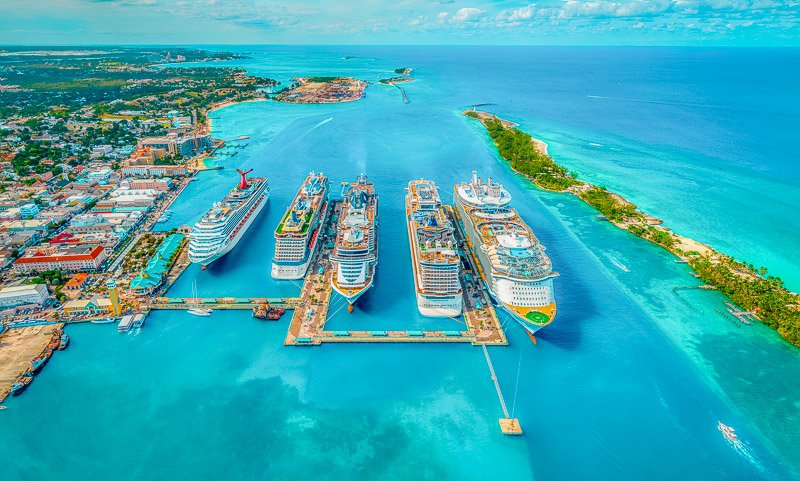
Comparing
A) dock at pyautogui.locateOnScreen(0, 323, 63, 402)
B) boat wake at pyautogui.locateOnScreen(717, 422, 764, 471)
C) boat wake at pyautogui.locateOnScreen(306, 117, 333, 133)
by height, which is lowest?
boat wake at pyautogui.locateOnScreen(717, 422, 764, 471)

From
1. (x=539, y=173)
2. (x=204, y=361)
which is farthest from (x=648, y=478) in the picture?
(x=539, y=173)

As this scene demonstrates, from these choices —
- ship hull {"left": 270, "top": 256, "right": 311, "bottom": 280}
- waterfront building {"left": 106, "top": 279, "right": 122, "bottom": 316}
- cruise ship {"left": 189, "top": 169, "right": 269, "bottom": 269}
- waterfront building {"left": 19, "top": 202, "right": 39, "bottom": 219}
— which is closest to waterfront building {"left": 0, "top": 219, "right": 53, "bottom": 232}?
waterfront building {"left": 19, "top": 202, "right": 39, "bottom": 219}

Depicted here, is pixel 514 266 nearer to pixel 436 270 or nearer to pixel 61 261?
pixel 436 270

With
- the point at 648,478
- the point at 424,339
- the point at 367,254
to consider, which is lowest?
the point at 648,478

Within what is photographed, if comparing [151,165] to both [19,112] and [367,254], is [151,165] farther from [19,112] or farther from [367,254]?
[19,112]

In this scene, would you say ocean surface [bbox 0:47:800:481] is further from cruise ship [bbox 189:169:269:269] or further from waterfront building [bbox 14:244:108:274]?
waterfront building [bbox 14:244:108:274]

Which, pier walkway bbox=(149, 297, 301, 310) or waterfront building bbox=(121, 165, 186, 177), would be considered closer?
pier walkway bbox=(149, 297, 301, 310)

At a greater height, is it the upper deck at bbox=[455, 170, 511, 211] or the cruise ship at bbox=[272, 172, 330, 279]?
the upper deck at bbox=[455, 170, 511, 211]
